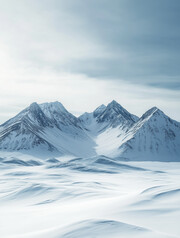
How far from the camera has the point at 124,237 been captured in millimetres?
8695

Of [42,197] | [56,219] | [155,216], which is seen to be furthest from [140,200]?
[42,197]

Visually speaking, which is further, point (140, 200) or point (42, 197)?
point (42, 197)

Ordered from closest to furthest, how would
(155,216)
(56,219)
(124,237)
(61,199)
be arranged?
(124,237) < (155,216) < (56,219) < (61,199)

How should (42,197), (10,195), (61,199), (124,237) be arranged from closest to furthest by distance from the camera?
(124,237) < (61,199) < (42,197) < (10,195)

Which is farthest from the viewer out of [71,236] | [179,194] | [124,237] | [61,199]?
[61,199]

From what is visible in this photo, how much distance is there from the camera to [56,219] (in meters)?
13.1

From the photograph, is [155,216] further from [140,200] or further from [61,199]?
[61,199]

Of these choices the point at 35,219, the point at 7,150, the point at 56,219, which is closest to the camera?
the point at 56,219

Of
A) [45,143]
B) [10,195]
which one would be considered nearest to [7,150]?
[45,143]

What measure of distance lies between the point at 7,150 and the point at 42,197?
539ft

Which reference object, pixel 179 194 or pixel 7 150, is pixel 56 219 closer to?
pixel 179 194

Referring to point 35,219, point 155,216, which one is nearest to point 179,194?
point 155,216

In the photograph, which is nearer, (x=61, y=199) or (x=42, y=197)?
(x=61, y=199)

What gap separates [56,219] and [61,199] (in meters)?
8.71
